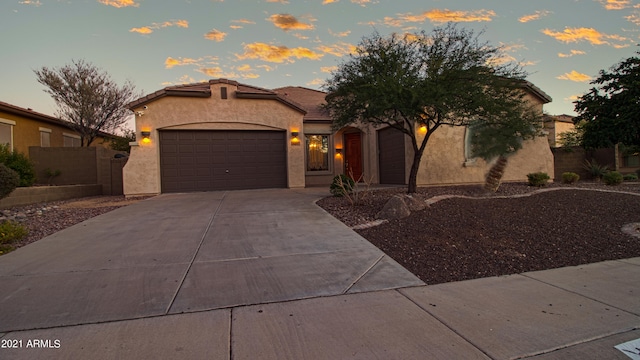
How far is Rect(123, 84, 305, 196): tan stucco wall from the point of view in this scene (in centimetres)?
1281

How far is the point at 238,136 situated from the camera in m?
14.1

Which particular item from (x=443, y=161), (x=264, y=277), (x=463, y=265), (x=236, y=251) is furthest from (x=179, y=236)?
(x=443, y=161)

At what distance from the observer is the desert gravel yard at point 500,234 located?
4.71 meters

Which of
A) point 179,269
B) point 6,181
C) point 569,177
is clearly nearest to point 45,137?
point 6,181

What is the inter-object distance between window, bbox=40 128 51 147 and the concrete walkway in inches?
623

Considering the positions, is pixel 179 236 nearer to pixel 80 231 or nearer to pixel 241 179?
pixel 80 231

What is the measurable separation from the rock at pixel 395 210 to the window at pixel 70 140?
20.7 m

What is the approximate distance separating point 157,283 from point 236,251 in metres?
1.40

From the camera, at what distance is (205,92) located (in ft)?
43.9

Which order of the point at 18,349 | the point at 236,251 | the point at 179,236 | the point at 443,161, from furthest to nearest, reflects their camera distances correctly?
1. the point at 443,161
2. the point at 179,236
3. the point at 236,251
4. the point at 18,349

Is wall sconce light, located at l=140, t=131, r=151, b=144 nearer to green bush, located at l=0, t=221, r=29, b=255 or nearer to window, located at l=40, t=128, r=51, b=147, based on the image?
green bush, located at l=0, t=221, r=29, b=255

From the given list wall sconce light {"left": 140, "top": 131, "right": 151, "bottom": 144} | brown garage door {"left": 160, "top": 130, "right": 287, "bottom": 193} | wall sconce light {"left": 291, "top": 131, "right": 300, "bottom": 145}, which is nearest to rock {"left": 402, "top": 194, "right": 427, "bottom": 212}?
wall sconce light {"left": 291, "top": 131, "right": 300, "bottom": 145}

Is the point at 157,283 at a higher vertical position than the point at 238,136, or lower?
lower

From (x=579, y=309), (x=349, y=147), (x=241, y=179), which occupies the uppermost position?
(x=349, y=147)
